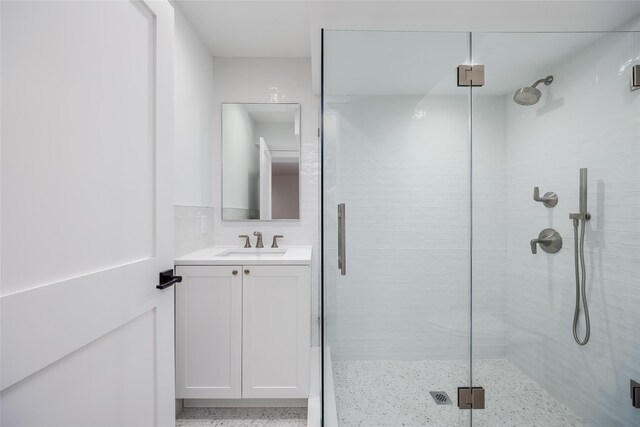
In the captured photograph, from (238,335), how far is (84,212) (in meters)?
1.15

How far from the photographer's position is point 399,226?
1382mm

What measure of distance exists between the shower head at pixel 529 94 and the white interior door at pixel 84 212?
152cm

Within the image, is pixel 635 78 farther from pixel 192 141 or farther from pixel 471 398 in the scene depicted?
pixel 192 141

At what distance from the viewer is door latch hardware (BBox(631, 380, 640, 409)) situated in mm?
1340

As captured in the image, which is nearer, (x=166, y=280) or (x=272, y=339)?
(x=166, y=280)

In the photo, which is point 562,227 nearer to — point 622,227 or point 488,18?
point 622,227

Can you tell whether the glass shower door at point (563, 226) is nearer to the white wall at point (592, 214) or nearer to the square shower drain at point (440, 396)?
the white wall at point (592, 214)

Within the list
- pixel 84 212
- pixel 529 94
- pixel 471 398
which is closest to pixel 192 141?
pixel 84 212

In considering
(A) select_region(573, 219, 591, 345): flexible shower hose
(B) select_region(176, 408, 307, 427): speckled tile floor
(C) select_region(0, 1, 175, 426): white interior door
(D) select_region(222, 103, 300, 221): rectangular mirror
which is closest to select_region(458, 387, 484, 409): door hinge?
(A) select_region(573, 219, 591, 345): flexible shower hose

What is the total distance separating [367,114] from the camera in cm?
136

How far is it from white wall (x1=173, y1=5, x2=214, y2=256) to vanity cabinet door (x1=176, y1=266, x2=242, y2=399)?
29cm

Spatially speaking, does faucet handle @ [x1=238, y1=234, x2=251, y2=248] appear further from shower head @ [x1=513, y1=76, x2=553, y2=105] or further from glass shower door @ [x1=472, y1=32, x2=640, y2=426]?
shower head @ [x1=513, y1=76, x2=553, y2=105]

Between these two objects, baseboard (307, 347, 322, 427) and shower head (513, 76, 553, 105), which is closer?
shower head (513, 76, 553, 105)

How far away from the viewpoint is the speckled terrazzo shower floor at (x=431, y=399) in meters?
1.33
